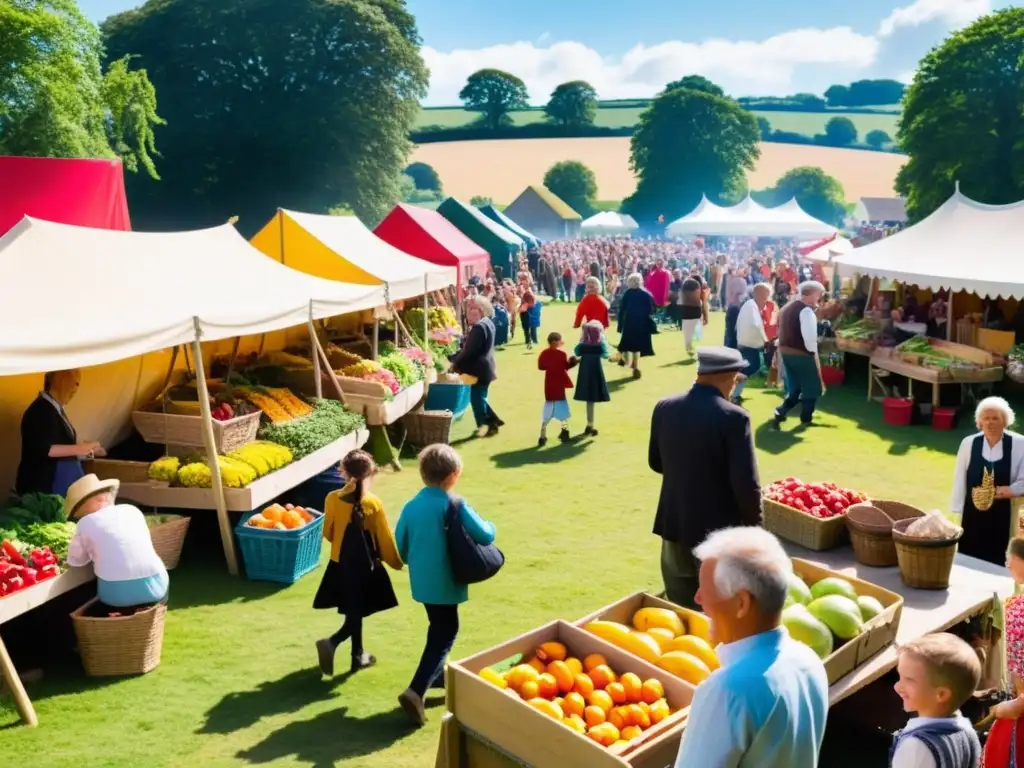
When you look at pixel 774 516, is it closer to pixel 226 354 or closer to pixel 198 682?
pixel 198 682

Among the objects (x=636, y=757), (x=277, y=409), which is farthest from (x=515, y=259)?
(x=636, y=757)

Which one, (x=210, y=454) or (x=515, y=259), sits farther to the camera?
(x=515, y=259)

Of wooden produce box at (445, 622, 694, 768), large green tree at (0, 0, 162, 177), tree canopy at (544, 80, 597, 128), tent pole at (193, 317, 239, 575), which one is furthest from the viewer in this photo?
tree canopy at (544, 80, 597, 128)

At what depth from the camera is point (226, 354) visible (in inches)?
413

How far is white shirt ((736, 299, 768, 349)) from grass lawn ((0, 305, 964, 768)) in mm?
1482

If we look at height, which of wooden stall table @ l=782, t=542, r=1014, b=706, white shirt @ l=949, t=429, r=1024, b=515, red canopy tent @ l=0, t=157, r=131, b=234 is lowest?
wooden stall table @ l=782, t=542, r=1014, b=706

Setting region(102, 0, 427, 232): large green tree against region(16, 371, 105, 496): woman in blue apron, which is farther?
region(102, 0, 427, 232): large green tree

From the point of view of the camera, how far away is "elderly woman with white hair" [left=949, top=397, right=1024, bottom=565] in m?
5.24

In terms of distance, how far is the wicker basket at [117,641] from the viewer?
5.21 meters

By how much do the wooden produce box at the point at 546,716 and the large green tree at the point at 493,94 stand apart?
96.3 metres

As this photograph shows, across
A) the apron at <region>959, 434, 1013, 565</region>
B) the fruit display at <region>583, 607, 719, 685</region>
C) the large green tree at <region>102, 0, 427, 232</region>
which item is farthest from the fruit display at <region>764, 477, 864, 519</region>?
the large green tree at <region>102, 0, 427, 232</region>

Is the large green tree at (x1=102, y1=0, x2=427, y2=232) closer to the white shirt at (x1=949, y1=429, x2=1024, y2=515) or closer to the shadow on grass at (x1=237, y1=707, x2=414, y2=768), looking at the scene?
the white shirt at (x1=949, y1=429, x2=1024, y2=515)

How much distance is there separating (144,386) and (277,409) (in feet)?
4.20

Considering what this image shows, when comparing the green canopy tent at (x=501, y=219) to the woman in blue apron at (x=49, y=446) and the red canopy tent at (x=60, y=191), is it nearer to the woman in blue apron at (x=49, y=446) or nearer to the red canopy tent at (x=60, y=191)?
the red canopy tent at (x=60, y=191)
